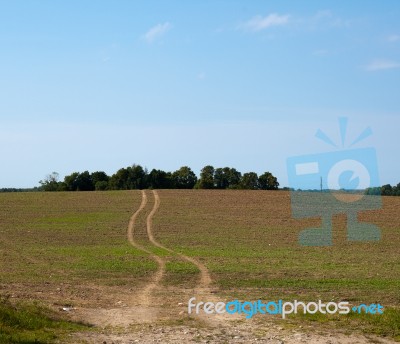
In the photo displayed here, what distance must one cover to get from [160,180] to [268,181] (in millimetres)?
16273

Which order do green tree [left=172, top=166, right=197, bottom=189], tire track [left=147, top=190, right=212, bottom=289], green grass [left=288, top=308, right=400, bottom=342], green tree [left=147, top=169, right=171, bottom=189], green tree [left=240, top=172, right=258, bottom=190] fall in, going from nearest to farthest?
green grass [left=288, top=308, right=400, bottom=342], tire track [left=147, top=190, right=212, bottom=289], green tree [left=240, top=172, right=258, bottom=190], green tree [left=147, top=169, right=171, bottom=189], green tree [left=172, top=166, right=197, bottom=189]

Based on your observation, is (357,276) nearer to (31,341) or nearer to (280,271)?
(280,271)

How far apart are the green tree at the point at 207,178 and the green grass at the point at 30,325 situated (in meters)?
76.6

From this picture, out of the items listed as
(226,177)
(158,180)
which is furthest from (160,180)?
(226,177)

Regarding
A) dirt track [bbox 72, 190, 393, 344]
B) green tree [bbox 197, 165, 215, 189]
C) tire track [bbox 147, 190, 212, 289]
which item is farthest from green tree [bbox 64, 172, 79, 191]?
dirt track [bbox 72, 190, 393, 344]

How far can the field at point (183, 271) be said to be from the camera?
12969 mm

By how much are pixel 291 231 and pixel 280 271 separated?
16.9 m

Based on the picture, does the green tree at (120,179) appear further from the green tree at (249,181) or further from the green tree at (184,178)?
the green tree at (249,181)

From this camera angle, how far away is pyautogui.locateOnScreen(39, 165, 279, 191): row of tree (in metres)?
90.9

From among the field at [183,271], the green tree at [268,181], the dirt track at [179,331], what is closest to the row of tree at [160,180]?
the green tree at [268,181]

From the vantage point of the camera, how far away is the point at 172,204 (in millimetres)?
55844

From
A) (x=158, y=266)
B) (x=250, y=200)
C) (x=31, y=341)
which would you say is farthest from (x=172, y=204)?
(x=31, y=341)

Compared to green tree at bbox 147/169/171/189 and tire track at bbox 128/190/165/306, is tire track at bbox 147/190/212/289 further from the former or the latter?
green tree at bbox 147/169/171/189

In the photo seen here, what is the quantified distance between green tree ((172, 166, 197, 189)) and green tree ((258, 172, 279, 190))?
10632 mm
